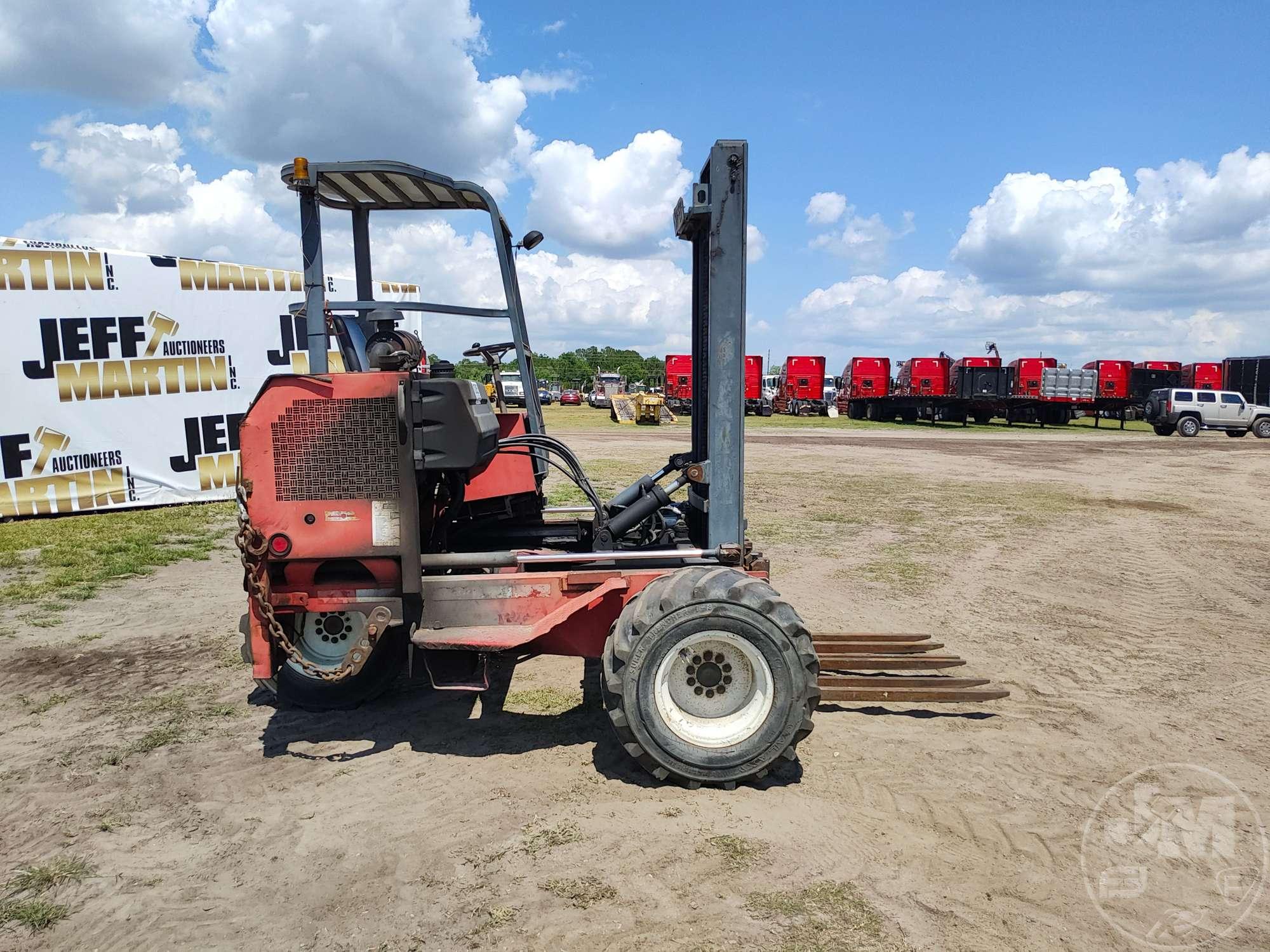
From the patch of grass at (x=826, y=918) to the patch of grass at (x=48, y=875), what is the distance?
2764 millimetres

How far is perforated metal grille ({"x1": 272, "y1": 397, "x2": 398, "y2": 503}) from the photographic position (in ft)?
13.6

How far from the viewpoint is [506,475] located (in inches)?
217

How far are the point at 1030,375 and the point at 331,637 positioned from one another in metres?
39.9

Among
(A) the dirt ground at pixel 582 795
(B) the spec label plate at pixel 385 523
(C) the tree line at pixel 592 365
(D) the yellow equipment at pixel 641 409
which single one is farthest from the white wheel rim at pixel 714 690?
(C) the tree line at pixel 592 365

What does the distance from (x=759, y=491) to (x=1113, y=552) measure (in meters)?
6.34

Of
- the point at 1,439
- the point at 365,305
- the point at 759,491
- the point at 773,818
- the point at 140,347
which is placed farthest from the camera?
the point at 759,491

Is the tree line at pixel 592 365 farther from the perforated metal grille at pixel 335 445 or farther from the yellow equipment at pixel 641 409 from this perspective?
the perforated metal grille at pixel 335 445

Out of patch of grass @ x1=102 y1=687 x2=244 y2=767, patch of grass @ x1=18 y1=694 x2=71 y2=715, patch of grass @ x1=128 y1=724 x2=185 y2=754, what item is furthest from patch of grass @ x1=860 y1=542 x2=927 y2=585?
patch of grass @ x1=18 y1=694 x2=71 y2=715

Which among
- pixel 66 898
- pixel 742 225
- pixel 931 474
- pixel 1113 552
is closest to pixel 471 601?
pixel 66 898

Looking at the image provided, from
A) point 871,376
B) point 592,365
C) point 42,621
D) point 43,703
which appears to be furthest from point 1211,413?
point 592,365

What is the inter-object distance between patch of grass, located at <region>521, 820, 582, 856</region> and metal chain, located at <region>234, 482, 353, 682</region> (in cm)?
126

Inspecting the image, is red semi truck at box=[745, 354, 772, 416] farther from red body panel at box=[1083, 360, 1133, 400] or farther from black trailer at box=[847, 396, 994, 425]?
red body panel at box=[1083, 360, 1133, 400]

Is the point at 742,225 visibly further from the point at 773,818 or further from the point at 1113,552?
the point at 1113,552

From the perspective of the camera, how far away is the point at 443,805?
396 centimetres
